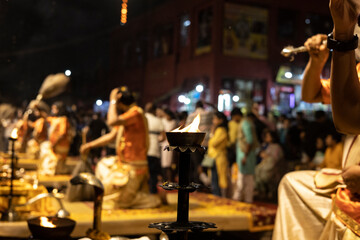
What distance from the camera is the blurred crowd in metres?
7.92

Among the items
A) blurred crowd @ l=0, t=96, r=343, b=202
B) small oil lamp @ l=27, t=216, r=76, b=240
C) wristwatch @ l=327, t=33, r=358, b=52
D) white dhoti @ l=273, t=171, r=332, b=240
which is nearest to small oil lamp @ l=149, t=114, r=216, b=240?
wristwatch @ l=327, t=33, r=358, b=52

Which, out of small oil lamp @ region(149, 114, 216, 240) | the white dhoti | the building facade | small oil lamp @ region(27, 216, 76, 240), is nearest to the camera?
small oil lamp @ region(149, 114, 216, 240)

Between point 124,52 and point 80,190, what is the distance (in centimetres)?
1860

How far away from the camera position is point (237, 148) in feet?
27.1

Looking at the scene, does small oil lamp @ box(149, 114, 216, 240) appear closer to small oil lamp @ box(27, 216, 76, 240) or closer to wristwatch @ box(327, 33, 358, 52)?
wristwatch @ box(327, 33, 358, 52)

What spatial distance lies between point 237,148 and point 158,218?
11.5 ft

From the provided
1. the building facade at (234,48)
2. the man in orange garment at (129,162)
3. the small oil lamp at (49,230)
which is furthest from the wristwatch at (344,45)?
the building facade at (234,48)

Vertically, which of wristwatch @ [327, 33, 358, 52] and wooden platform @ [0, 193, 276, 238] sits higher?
wristwatch @ [327, 33, 358, 52]

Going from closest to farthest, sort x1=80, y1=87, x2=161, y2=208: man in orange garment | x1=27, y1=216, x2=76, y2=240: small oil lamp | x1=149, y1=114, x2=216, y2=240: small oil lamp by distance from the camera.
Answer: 1. x1=149, y1=114, x2=216, y2=240: small oil lamp
2. x1=27, y1=216, x2=76, y2=240: small oil lamp
3. x1=80, y1=87, x2=161, y2=208: man in orange garment

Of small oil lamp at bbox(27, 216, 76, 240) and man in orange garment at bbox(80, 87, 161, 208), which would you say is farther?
man in orange garment at bbox(80, 87, 161, 208)

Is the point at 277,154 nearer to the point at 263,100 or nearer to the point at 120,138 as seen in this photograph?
the point at 120,138

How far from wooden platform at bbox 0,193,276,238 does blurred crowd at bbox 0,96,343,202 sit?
5.01 ft

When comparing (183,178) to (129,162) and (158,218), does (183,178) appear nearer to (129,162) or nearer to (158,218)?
(158,218)

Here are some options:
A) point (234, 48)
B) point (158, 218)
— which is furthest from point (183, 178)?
point (234, 48)
